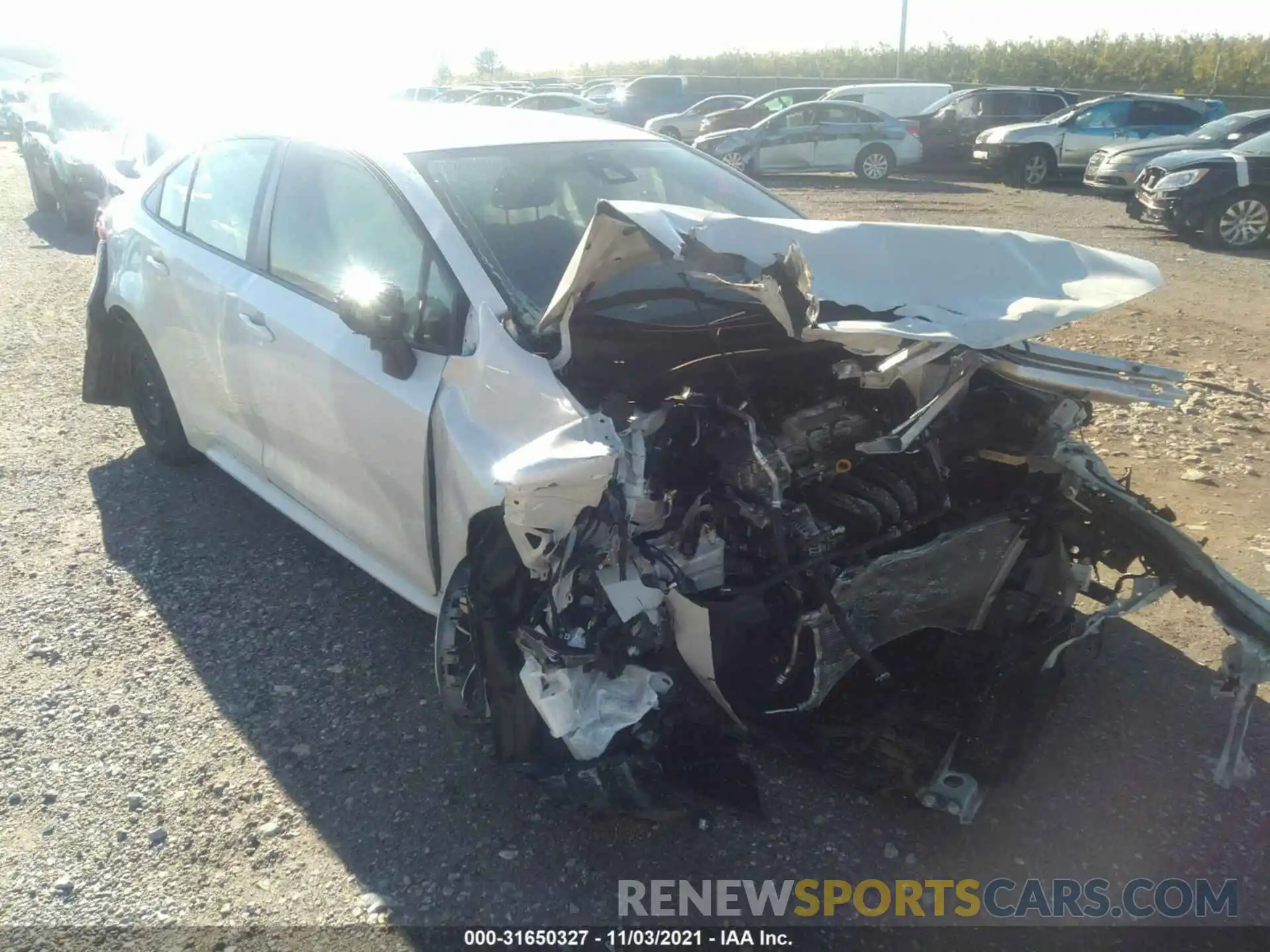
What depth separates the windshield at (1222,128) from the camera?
13.9 m

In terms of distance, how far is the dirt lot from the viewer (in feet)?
8.31

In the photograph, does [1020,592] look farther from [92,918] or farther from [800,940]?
[92,918]

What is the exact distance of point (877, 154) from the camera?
1880cm

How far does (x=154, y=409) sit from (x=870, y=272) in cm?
383

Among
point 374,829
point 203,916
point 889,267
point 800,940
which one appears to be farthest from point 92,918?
point 889,267

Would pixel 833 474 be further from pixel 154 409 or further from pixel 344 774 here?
pixel 154 409

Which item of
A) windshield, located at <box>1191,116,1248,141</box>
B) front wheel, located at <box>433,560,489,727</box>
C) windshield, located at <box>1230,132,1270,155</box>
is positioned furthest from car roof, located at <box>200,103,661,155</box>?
windshield, located at <box>1191,116,1248,141</box>

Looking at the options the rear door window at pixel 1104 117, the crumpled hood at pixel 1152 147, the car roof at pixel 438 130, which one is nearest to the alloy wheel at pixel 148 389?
the car roof at pixel 438 130

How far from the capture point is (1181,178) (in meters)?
11.1

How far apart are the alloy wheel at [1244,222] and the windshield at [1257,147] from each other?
1.82 feet

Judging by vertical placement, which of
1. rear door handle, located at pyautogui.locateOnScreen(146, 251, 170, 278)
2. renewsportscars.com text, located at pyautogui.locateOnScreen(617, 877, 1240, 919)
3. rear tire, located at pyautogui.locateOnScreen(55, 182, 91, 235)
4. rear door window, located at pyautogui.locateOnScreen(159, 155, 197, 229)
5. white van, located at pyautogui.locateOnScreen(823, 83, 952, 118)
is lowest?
renewsportscars.com text, located at pyautogui.locateOnScreen(617, 877, 1240, 919)

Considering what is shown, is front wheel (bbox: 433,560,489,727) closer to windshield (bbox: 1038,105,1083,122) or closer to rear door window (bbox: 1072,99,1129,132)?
rear door window (bbox: 1072,99,1129,132)

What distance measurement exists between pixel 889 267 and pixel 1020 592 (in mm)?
1169

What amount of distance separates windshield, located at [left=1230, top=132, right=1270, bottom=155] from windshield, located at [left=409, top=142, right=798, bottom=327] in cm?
971
